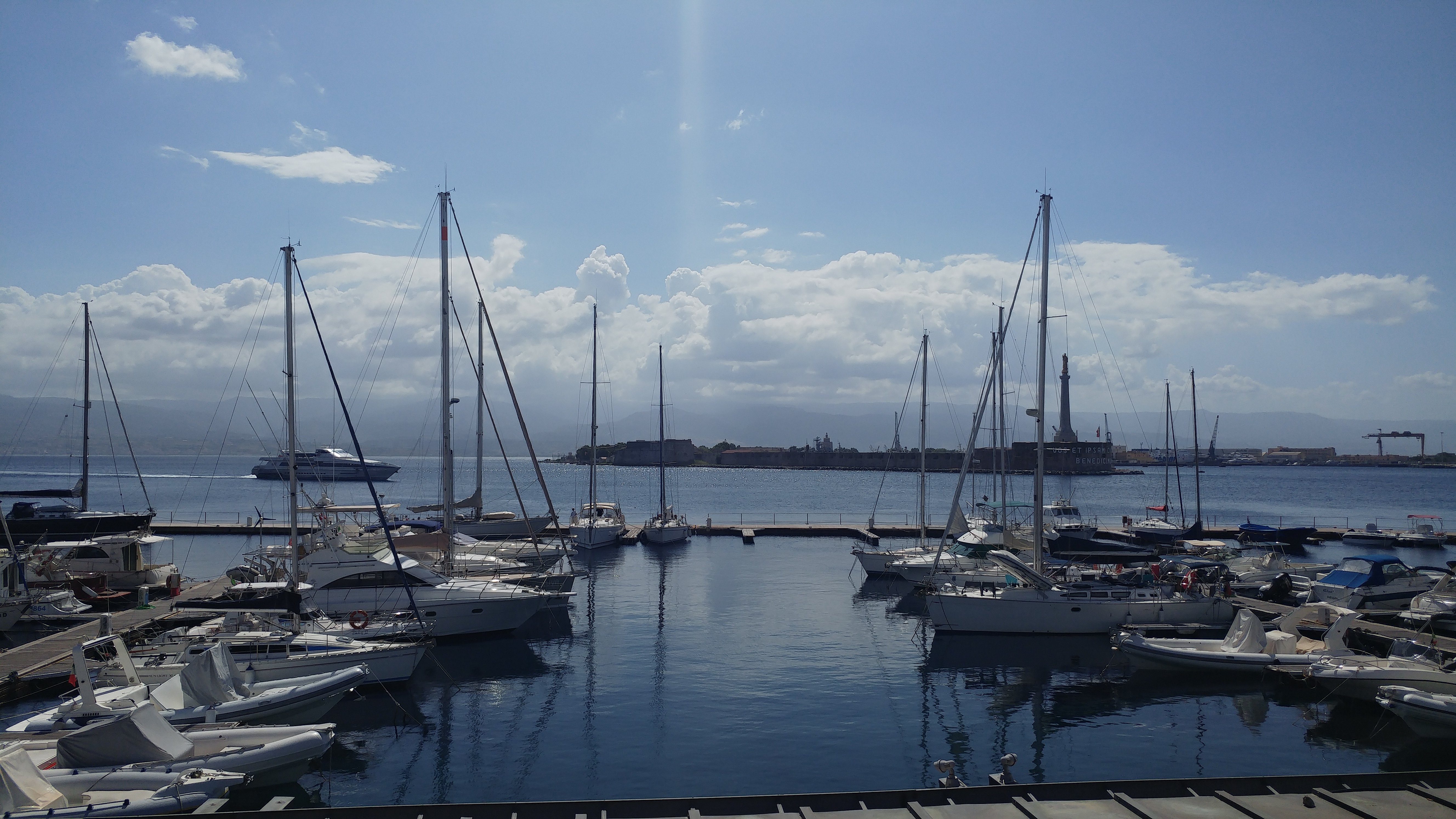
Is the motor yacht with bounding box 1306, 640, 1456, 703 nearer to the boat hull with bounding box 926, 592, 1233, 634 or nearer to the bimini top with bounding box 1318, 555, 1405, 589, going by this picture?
the boat hull with bounding box 926, 592, 1233, 634

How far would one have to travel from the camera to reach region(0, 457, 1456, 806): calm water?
15086 mm

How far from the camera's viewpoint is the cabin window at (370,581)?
24.5m

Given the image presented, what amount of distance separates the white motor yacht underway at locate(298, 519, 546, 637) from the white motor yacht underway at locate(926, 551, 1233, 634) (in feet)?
41.6

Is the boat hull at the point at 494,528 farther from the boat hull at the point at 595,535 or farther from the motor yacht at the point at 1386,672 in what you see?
the motor yacht at the point at 1386,672

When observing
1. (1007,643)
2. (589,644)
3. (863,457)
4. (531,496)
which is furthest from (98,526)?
(863,457)

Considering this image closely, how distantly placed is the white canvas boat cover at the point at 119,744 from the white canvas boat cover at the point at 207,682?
2802mm

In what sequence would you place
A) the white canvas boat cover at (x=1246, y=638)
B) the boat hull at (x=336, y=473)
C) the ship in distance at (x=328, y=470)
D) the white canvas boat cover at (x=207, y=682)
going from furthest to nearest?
the boat hull at (x=336, y=473) → the ship in distance at (x=328, y=470) → the white canvas boat cover at (x=1246, y=638) → the white canvas boat cover at (x=207, y=682)

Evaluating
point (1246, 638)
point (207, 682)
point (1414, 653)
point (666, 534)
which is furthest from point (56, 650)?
point (1414, 653)

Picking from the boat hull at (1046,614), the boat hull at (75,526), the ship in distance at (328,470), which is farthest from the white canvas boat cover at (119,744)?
the ship in distance at (328,470)

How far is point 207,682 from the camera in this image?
15555 millimetres

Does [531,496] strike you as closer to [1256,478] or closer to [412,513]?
[412,513]

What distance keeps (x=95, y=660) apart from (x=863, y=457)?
152 metres

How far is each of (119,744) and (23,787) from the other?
1.45 metres

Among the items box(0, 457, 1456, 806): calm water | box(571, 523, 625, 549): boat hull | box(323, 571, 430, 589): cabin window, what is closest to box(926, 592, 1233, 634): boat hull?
box(0, 457, 1456, 806): calm water
